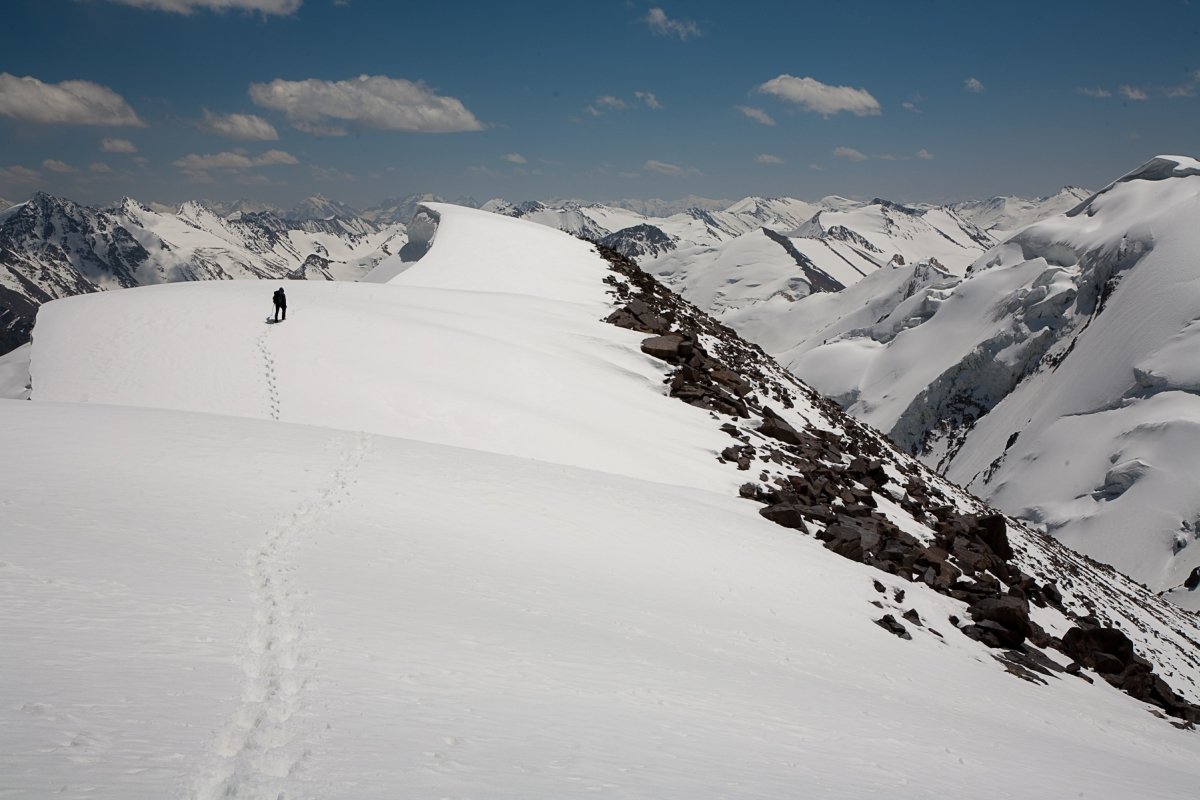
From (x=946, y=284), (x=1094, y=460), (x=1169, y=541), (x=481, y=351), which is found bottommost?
(x=1169, y=541)

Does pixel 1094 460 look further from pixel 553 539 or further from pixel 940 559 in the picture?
pixel 553 539

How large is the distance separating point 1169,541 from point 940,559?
Answer: 56756 millimetres

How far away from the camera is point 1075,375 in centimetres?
8944

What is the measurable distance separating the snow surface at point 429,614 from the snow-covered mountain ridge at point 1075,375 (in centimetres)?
5566

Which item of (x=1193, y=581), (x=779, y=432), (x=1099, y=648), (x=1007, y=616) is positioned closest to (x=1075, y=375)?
(x=1193, y=581)

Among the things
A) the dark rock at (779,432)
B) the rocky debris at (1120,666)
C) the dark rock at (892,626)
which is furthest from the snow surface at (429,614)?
the dark rock at (779,432)

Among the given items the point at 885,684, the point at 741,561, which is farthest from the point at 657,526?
the point at 885,684

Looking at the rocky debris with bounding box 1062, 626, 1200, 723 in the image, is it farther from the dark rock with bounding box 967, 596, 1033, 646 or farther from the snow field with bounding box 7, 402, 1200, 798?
the dark rock with bounding box 967, 596, 1033, 646

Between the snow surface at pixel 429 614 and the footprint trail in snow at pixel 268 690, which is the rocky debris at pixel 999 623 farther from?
the footprint trail in snow at pixel 268 690

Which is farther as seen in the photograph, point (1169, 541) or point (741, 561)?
point (1169, 541)

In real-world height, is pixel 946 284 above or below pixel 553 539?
above

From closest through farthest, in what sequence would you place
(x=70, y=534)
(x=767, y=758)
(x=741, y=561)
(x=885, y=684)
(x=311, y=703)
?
(x=311, y=703), (x=767, y=758), (x=70, y=534), (x=885, y=684), (x=741, y=561)

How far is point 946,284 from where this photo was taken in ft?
503

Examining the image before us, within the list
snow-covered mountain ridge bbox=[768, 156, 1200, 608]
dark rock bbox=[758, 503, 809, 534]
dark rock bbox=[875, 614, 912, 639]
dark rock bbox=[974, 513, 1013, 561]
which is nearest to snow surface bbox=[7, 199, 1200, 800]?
dark rock bbox=[875, 614, 912, 639]
